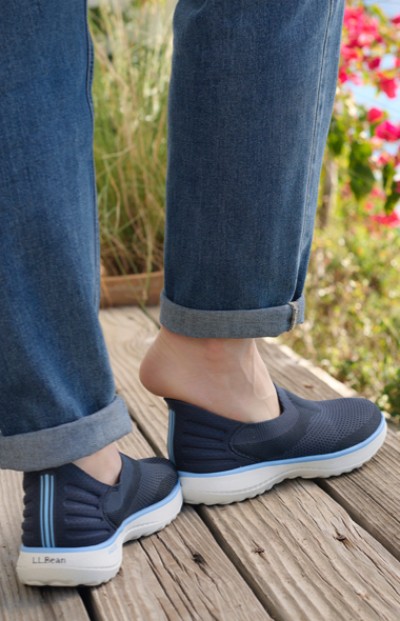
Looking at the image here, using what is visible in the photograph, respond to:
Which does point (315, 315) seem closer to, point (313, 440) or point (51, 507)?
point (313, 440)

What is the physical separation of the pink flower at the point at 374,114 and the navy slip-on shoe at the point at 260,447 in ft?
6.13

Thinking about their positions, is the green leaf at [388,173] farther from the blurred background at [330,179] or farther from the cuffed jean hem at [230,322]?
the cuffed jean hem at [230,322]

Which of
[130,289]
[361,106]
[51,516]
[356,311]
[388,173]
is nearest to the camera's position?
[51,516]

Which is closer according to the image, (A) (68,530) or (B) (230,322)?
(A) (68,530)

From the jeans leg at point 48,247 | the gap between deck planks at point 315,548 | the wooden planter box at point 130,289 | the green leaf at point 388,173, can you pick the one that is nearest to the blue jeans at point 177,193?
the jeans leg at point 48,247

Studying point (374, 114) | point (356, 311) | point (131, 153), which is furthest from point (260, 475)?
point (374, 114)

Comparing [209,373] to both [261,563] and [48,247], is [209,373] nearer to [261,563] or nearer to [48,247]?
[261,563]

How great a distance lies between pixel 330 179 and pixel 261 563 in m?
2.58

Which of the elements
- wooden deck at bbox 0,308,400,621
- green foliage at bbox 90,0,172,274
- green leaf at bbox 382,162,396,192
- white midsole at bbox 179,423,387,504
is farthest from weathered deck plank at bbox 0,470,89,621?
green leaf at bbox 382,162,396,192

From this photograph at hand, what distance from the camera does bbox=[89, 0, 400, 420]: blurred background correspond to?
2.30 m

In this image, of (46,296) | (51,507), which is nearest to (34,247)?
(46,296)

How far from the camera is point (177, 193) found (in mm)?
1120

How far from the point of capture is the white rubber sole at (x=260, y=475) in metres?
1.21

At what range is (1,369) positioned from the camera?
35.8 inches
